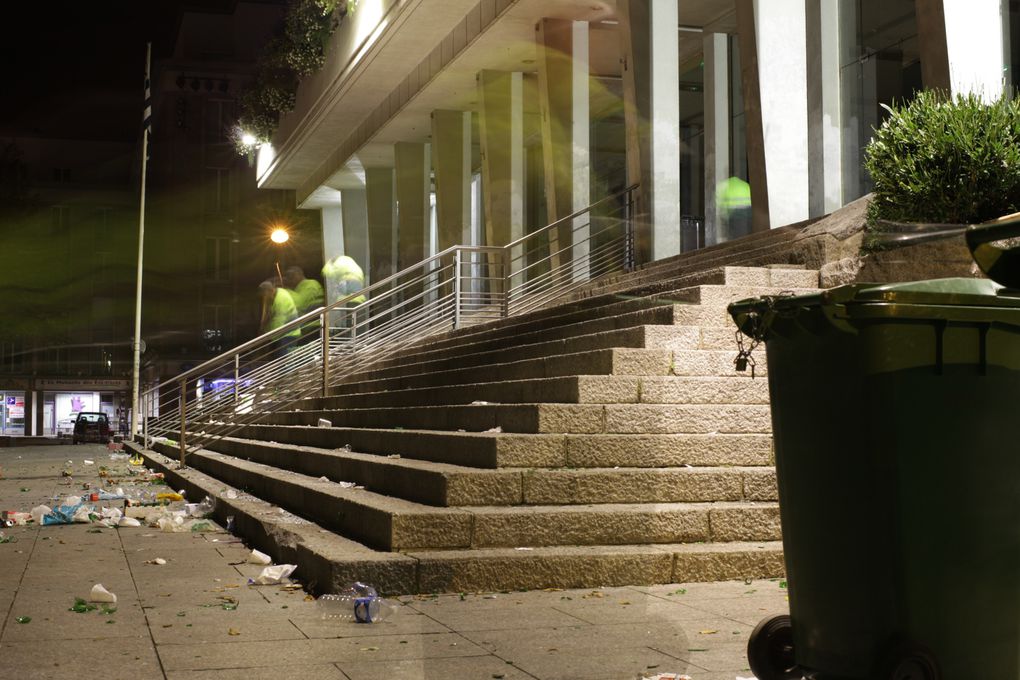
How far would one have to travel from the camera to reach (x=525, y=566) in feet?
19.3

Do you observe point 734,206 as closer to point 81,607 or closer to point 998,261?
point 81,607

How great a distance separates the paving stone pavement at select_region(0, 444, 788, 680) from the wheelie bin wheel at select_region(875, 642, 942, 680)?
1.04 meters

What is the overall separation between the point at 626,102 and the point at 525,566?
11151mm

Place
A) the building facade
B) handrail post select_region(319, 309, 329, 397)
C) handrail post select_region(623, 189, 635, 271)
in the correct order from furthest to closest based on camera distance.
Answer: handrail post select_region(623, 189, 635, 271) < handrail post select_region(319, 309, 329, 397) < the building facade

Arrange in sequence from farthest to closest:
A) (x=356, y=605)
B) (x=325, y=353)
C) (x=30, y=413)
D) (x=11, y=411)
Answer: (x=11, y=411)
(x=30, y=413)
(x=325, y=353)
(x=356, y=605)

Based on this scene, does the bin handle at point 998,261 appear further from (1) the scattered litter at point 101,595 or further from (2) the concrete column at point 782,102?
(2) the concrete column at point 782,102

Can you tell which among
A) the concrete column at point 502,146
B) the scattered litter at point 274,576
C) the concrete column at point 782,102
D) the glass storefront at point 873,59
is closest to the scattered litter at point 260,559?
the scattered litter at point 274,576

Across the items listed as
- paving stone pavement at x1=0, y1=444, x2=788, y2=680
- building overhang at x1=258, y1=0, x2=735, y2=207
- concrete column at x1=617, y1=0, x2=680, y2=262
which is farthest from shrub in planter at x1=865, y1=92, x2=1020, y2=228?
building overhang at x1=258, y1=0, x2=735, y2=207

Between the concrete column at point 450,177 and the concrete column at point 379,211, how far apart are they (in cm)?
536

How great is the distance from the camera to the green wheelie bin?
313 cm

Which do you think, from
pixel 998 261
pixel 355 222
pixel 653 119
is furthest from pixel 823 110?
pixel 355 222

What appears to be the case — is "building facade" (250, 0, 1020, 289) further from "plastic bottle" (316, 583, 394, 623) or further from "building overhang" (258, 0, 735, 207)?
"plastic bottle" (316, 583, 394, 623)

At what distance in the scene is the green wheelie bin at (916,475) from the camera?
3.13m

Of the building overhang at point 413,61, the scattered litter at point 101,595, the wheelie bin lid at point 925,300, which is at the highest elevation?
the building overhang at point 413,61
